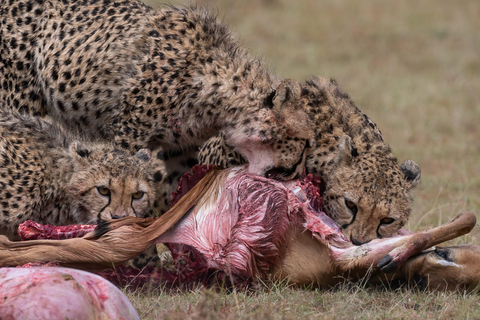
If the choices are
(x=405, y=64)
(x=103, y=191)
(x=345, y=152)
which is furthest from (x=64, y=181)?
(x=405, y=64)

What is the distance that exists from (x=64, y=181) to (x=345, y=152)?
5.30 feet

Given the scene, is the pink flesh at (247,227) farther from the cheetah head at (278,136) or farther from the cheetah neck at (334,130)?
the cheetah neck at (334,130)

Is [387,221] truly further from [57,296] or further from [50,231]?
[57,296]

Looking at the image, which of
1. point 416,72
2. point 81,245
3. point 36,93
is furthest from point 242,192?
point 416,72

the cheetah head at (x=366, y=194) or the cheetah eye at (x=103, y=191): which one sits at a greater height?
the cheetah head at (x=366, y=194)

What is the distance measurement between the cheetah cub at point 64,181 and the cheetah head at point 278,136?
2.03 feet

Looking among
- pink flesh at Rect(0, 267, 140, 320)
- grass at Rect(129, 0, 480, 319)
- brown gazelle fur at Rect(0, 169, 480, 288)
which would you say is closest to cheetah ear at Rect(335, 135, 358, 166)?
brown gazelle fur at Rect(0, 169, 480, 288)

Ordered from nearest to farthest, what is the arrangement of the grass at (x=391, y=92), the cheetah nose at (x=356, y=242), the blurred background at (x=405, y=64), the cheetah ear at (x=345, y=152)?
the grass at (x=391, y=92), the cheetah nose at (x=356, y=242), the cheetah ear at (x=345, y=152), the blurred background at (x=405, y=64)

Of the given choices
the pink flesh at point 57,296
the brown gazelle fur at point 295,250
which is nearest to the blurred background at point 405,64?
the brown gazelle fur at point 295,250

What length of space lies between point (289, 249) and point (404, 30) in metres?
10.1

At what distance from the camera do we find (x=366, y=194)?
4.09 m

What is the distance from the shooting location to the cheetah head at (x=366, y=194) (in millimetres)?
4082

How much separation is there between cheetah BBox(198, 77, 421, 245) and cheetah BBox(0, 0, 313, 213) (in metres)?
0.14

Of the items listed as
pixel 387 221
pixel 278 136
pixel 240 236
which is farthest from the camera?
pixel 278 136
